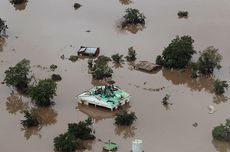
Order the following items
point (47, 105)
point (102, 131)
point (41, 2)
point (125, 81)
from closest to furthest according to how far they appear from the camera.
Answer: point (102, 131) < point (47, 105) < point (125, 81) < point (41, 2)

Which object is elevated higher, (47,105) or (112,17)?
(112,17)

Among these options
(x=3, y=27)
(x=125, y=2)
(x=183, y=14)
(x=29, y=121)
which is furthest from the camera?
(x=125, y=2)

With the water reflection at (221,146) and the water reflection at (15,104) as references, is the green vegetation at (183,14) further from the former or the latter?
the water reflection at (221,146)

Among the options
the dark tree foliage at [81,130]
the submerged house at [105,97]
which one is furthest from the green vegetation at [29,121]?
the submerged house at [105,97]

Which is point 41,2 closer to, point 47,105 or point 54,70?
point 54,70

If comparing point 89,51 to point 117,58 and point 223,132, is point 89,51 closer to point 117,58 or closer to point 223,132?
point 117,58

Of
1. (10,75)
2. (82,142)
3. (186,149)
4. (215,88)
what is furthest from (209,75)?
(10,75)

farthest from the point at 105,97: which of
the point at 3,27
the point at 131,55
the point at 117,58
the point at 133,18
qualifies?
the point at 3,27
